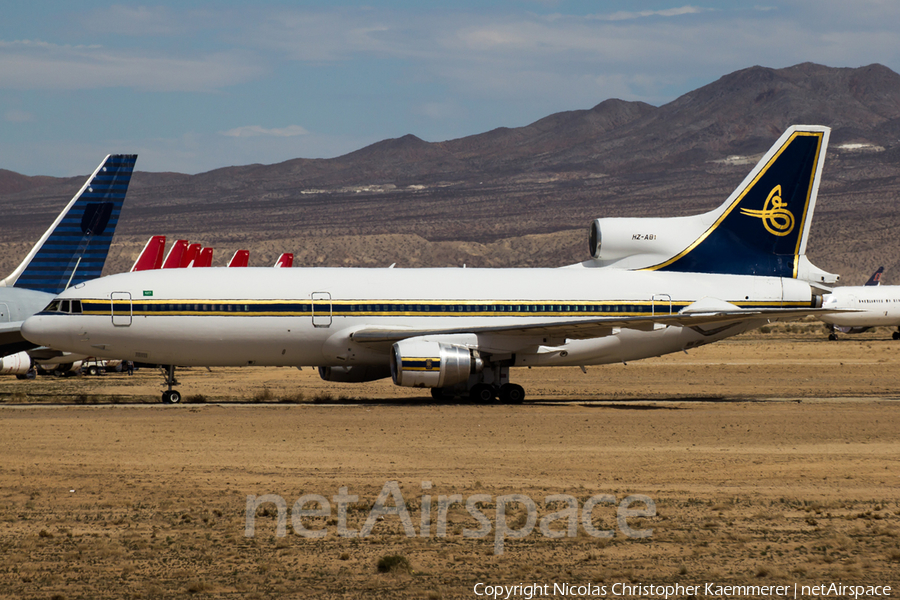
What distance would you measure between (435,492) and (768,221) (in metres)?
22.2

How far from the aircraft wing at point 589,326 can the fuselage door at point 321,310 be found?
897 millimetres

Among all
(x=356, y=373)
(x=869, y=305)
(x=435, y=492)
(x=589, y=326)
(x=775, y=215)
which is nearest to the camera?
(x=435, y=492)

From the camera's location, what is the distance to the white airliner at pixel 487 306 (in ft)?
99.5

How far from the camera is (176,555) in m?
12.7

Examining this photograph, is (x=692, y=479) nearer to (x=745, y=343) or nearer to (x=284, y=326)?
(x=284, y=326)

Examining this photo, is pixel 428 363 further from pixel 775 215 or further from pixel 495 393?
pixel 775 215

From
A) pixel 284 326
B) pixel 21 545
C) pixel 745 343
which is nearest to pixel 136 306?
pixel 284 326

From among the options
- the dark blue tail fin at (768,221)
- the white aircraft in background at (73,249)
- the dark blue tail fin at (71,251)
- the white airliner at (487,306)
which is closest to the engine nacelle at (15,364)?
the white aircraft in background at (73,249)

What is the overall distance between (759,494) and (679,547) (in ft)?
13.1

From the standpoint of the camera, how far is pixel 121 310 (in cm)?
3019

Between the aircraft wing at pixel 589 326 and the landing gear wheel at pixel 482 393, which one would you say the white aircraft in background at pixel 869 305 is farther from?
the landing gear wheel at pixel 482 393

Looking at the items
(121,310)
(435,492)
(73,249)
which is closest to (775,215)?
(121,310)

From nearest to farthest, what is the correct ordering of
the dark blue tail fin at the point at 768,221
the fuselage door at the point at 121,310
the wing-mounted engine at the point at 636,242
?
1. the fuselage door at the point at 121,310
2. the wing-mounted engine at the point at 636,242
3. the dark blue tail fin at the point at 768,221

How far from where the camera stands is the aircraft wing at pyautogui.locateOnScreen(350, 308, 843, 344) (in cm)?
3025
